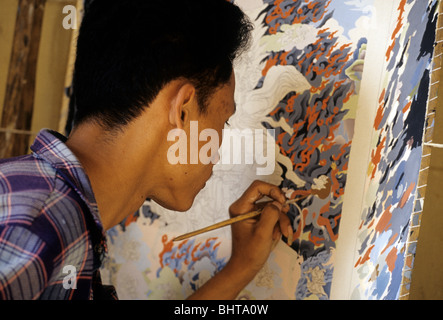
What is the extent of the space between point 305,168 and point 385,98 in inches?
9.0

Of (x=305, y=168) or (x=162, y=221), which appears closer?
(x=305, y=168)

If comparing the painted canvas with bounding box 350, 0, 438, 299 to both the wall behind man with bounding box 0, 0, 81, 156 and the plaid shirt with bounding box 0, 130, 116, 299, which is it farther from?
the wall behind man with bounding box 0, 0, 81, 156

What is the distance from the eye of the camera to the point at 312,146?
1000mm

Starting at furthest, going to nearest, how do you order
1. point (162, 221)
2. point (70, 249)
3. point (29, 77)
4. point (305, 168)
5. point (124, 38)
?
point (29, 77)
point (162, 221)
point (305, 168)
point (124, 38)
point (70, 249)

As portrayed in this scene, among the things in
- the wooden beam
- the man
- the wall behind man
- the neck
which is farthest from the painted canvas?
the wooden beam

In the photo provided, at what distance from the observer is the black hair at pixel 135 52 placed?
0.77 meters

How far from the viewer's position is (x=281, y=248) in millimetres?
1054

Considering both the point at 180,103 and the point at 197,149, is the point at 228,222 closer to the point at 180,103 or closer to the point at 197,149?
the point at 197,149

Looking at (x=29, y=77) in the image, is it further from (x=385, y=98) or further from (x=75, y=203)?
(x=385, y=98)

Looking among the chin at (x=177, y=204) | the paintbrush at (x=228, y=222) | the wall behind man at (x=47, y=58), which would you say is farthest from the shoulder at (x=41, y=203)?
the wall behind man at (x=47, y=58)

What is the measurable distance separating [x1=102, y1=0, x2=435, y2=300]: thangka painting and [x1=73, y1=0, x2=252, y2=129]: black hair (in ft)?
0.90

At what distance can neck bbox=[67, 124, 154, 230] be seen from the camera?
0.77 meters

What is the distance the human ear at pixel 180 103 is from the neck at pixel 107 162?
8 centimetres
